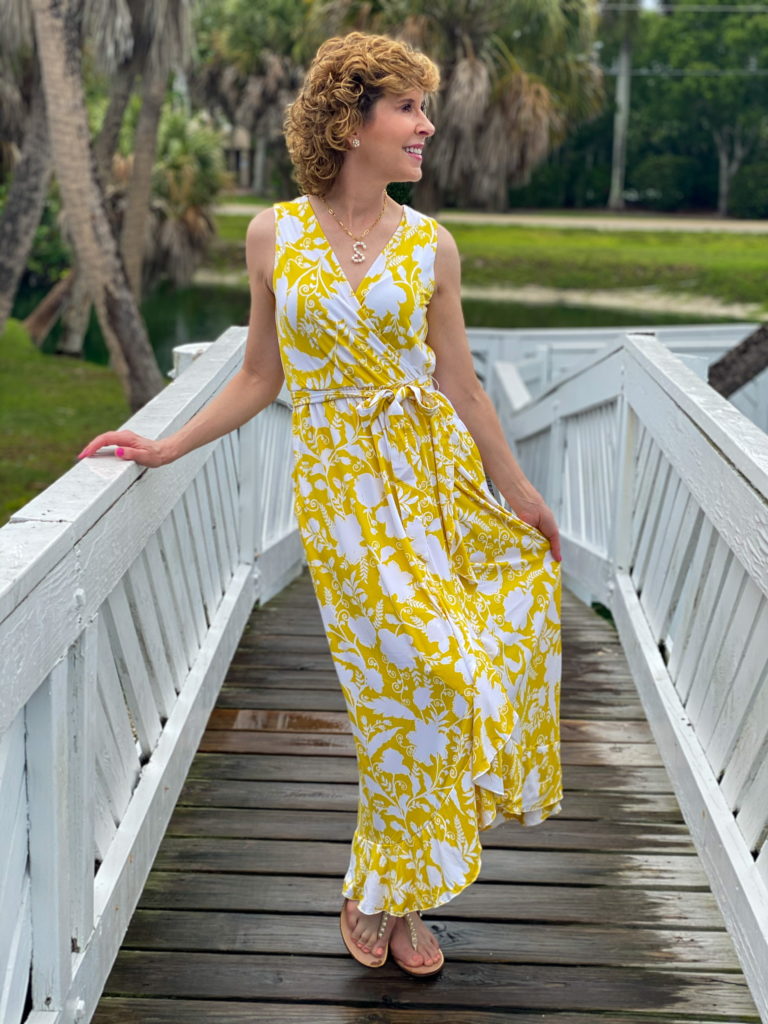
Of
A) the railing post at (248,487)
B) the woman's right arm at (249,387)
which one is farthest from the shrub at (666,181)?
the woman's right arm at (249,387)

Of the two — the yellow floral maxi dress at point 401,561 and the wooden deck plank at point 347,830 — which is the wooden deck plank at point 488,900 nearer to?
the wooden deck plank at point 347,830

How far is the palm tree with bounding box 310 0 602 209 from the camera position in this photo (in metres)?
23.6

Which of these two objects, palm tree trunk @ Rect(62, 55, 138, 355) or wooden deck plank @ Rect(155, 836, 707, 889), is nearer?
wooden deck plank @ Rect(155, 836, 707, 889)

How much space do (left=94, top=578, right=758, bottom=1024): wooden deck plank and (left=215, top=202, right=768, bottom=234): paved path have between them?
146ft

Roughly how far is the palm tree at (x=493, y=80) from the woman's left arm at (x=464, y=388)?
19705mm

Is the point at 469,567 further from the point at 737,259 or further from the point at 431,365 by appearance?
the point at 737,259

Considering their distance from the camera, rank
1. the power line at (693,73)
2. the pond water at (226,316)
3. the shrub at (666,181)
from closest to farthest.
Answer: the pond water at (226,316)
the power line at (693,73)
the shrub at (666,181)

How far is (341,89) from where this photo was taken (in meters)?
2.57

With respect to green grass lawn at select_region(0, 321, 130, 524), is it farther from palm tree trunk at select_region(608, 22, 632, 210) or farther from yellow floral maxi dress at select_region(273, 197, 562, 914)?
palm tree trunk at select_region(608, 22, 632, 210)

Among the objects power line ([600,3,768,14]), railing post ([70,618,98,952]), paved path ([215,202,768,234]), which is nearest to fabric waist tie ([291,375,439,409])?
railing post ([70,618,98,952])

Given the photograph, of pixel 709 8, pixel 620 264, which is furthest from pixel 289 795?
pixel 709 8

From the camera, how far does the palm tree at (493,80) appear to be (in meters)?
23.6

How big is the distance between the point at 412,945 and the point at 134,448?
1.17 m

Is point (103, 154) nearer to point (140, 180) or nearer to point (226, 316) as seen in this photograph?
Result: point (140, 180)
